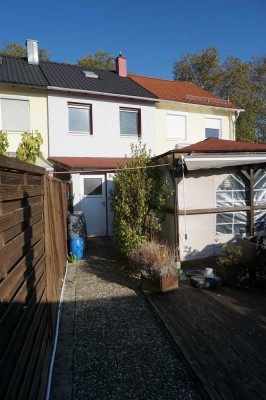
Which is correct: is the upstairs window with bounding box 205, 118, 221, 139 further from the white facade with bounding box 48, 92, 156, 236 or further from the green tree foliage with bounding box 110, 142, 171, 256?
the green tree foliage with bounding box 110, 142, 171, 256

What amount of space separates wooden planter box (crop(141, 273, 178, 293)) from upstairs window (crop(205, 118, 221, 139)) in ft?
38.8

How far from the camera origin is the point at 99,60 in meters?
29.1

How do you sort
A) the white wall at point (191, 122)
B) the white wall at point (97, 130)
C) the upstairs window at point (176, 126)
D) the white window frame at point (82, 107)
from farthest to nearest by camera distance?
the upstairs window at point (176, 126) < the white wall at point (191, 122) < the white window frame at point (82, 107) < the white wall at point (97, 130)

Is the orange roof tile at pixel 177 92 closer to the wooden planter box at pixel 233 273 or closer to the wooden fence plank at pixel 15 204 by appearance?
the wooden planter box at pixel 233 273

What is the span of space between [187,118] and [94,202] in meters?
7.12

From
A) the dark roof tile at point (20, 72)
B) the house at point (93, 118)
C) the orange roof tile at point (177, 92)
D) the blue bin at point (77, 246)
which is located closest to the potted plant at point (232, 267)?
the blue bin at point (77, 246)

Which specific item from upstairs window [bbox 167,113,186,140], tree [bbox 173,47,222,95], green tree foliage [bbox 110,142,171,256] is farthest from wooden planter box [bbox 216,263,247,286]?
tree [bbox 173,47,222,95]

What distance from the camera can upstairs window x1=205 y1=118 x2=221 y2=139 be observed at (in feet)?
53.2

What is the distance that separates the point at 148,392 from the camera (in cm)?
312

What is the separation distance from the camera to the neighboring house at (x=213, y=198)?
7.20 m

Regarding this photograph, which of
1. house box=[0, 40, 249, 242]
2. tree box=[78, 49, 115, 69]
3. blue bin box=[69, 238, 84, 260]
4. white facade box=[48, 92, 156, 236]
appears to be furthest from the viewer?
tree box=[78, 49, 115, 69]

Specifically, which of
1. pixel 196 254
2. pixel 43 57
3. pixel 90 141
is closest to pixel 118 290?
pixel 196 254

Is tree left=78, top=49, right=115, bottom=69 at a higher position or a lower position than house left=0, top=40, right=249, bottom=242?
higher

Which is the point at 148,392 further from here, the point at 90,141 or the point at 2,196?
the point at 90,141
